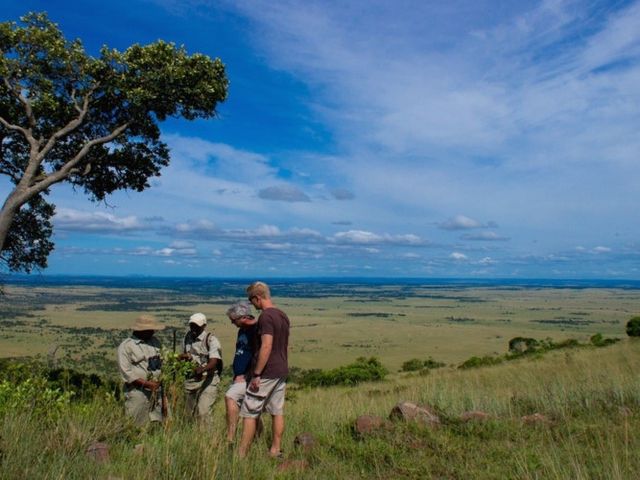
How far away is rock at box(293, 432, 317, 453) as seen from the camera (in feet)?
21.3

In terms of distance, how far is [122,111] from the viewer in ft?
39.6

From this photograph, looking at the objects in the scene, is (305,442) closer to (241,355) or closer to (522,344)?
(241,355)

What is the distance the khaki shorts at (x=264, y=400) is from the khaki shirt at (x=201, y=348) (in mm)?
1255

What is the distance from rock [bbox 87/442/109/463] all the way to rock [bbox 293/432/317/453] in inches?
87.8

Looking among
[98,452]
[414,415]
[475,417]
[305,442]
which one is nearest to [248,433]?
[305,442]

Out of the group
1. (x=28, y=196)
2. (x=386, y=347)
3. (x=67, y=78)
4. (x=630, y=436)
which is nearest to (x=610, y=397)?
(x=630, y=436)

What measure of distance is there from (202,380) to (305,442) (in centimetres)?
176

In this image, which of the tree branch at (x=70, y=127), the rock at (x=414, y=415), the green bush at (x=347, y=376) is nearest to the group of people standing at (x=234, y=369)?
the rock at (x=414, y=415)

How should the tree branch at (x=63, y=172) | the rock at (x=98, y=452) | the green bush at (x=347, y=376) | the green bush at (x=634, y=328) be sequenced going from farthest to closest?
the green bush at (x=634, y=328), the green bush at (x=347, y=376), the tree branch at (x=63, y=172), the rock at (x=98, y=452)

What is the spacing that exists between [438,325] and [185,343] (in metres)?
101

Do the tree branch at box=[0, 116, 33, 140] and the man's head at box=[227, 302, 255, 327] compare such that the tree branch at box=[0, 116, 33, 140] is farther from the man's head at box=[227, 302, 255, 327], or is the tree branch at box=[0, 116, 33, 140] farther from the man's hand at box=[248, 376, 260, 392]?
the man's hand at box=[248, 376, 260, 392]

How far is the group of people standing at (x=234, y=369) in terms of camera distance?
6.24 m

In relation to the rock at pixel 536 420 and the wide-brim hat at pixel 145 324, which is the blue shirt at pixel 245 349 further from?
the rock at pixel 536 420

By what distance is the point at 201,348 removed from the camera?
24.5 ft
